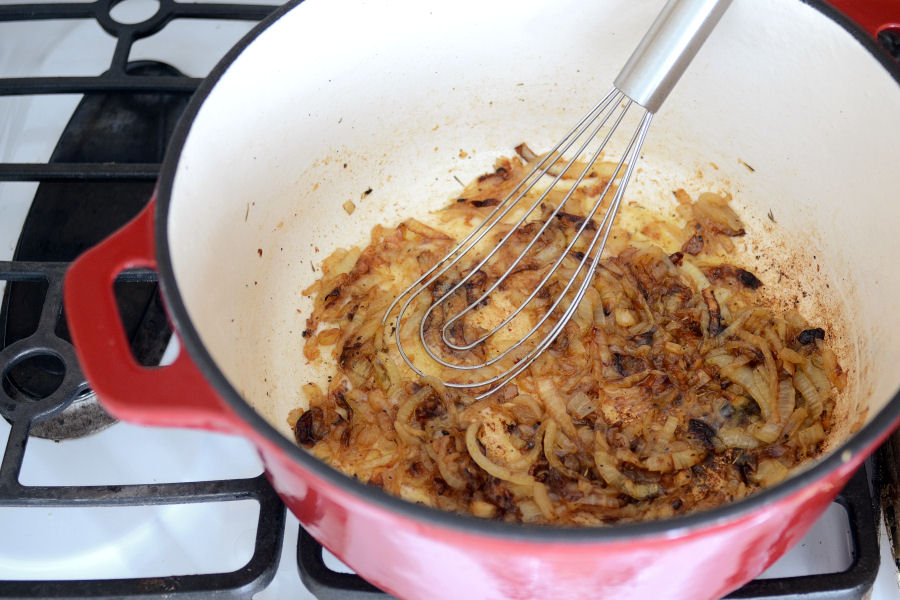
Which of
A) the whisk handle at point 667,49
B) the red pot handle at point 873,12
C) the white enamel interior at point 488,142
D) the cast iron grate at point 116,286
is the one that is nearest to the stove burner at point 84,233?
the cast iron grate at point 116,286

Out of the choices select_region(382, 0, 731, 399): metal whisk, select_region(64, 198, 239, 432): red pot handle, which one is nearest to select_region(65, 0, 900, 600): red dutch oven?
select_region(64, 198, 239, 432): red pot handle

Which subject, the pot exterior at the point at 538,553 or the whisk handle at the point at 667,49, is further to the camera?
the whisk handle at the point at 667,49

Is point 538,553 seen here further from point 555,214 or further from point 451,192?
point 451,192

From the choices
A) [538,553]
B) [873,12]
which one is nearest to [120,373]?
[538,553]

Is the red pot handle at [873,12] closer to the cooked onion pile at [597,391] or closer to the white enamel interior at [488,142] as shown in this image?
the white enamel interior at [488,142]

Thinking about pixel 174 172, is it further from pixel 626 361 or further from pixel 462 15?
pixel 626 361

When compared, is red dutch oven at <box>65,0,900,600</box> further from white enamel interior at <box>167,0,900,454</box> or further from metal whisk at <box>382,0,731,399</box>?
metal whisk at <box>382,0,731,399</box>

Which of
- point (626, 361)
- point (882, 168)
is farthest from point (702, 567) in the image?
point (882, 168)
